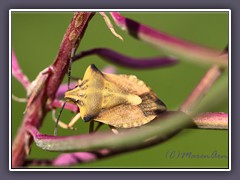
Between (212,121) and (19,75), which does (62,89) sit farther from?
(212,121)

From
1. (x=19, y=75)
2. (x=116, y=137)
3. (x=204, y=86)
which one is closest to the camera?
(x=116, y=137)

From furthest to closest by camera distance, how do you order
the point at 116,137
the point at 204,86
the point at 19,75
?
1. the point at 19,75
2. the point at 204,86
3. the point at 116,137

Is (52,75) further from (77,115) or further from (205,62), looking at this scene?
(205,62)

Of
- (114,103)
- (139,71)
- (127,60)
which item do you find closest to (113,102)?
(114,103)

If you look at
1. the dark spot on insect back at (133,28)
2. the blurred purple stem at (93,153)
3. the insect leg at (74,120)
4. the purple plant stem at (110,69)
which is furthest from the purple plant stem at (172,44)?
the purple plant stem at (110,69)

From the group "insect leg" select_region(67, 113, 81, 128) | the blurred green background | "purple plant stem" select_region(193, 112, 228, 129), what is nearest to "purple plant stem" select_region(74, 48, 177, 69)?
the blurred green background
